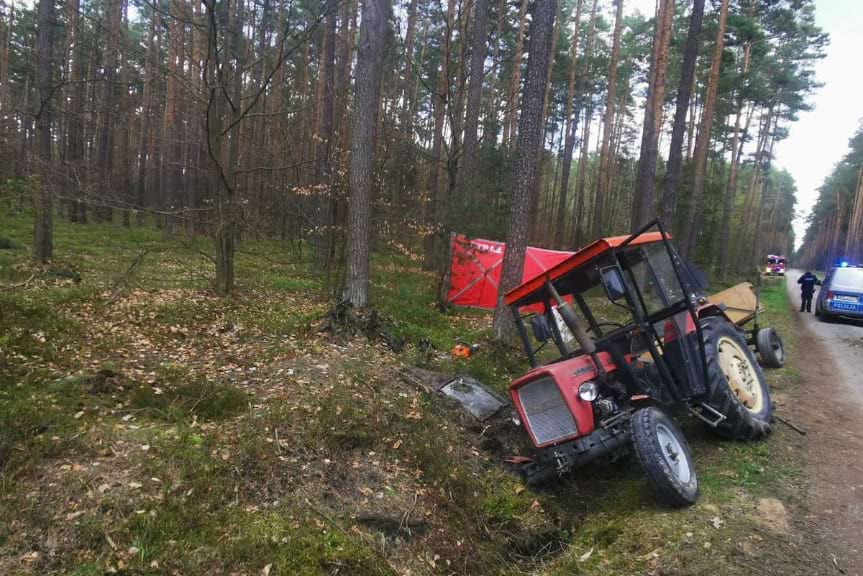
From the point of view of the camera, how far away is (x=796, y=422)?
656 cm

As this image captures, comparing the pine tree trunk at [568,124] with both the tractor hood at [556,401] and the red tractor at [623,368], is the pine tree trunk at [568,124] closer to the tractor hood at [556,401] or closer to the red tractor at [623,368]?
the red tractor at [623,368]

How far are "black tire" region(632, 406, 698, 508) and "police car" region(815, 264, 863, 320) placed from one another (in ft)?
46.2

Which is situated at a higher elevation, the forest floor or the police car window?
the police car window

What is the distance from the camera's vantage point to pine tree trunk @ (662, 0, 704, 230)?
15008 mm

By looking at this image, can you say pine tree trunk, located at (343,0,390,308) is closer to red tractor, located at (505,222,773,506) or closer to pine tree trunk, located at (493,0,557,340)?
pine tree trunk, located at (493,0,557,340)

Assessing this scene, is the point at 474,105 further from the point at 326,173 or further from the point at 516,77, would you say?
the point at 516,77

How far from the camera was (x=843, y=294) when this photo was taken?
50.1 feet

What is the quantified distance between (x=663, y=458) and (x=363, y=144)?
271 inches

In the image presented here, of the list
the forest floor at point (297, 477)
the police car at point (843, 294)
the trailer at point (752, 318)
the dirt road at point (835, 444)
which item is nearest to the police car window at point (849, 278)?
the police car at point (843, 294)

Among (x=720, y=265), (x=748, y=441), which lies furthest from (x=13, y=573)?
(x=720, y=265)

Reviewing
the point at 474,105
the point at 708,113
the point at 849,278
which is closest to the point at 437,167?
the point at 474,105

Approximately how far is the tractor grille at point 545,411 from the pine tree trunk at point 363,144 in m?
4.33

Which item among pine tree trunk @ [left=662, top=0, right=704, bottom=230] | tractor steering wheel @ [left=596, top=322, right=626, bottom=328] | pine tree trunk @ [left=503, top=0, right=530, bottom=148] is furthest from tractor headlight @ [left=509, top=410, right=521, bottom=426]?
pine tree trunk @ [left=503, top=0, right=530, bottom=148]

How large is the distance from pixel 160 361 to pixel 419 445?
3504 mm
